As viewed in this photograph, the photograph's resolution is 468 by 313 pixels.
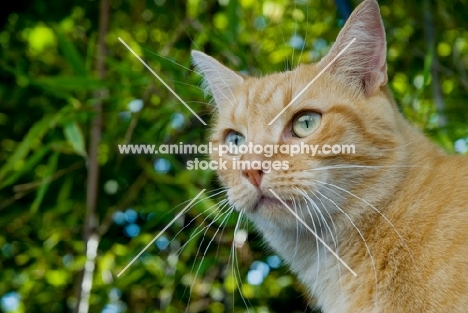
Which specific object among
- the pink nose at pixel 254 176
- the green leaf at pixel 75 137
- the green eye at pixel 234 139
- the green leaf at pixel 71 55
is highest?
the green leaf at pixel 71 55

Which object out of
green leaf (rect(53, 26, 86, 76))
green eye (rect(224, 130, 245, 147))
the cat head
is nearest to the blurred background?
green leaf (rect(53, 26, 86, 76))

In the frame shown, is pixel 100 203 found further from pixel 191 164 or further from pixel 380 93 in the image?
pixel 380 93

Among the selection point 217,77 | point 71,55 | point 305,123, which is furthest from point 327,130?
point 71,55

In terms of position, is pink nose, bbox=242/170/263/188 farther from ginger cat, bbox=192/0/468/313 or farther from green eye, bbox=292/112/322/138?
green eye, bbox=292/112/322/138

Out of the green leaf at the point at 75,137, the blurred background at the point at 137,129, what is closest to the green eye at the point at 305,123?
the blurred background at the point at 137,129

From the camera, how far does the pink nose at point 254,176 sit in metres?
0.85

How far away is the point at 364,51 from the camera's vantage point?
93 cm

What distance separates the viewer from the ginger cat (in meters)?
0.82

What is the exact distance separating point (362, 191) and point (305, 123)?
140 millimetres

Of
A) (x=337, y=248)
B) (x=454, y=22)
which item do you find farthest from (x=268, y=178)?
(x=454, y=22)

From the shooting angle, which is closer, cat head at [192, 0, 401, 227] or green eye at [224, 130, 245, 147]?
cat head at [192, 0, 401, 227]

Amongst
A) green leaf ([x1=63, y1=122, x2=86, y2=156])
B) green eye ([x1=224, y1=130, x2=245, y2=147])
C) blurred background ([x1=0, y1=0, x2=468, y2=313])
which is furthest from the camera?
blurred background ([x1=0, y1=0, x2=468, y2=313])

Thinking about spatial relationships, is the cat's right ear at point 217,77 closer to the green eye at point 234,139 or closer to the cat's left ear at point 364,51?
the green eye at point 234,139

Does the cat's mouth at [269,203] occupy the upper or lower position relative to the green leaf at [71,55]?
lower
